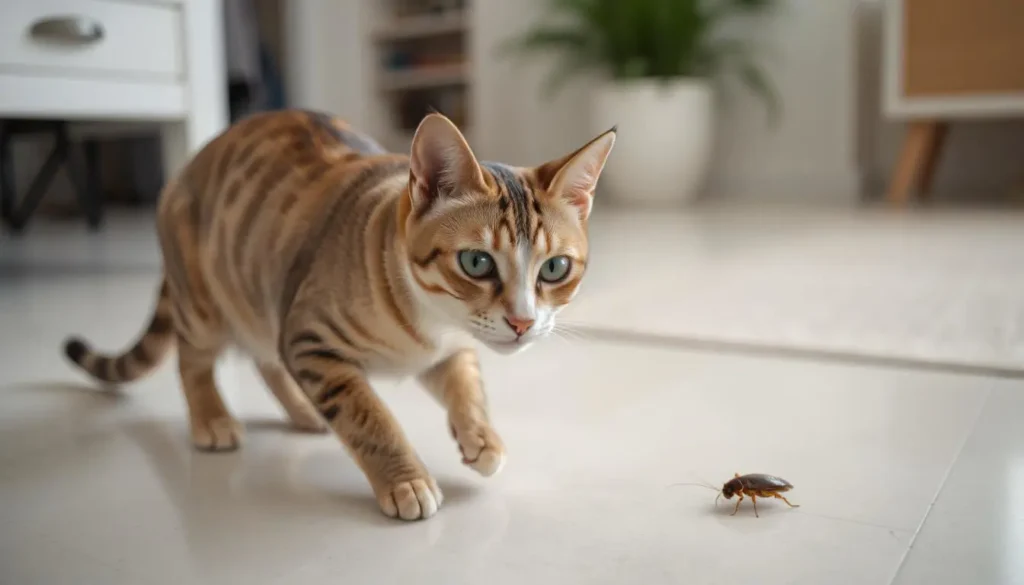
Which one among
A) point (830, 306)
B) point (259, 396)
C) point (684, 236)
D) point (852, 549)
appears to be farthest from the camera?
point (684, 236)

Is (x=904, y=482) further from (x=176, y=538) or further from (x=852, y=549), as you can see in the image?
(x=176, y=538)

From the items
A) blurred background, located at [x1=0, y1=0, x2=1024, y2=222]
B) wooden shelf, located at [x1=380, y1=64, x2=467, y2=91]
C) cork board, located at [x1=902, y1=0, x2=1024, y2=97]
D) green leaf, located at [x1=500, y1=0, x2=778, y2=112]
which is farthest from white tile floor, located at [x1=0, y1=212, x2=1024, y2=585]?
wooden shelf, located at [x1=380, y1=64, x2=467, y2=91]

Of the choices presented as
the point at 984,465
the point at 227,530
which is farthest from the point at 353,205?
the point at 984,465

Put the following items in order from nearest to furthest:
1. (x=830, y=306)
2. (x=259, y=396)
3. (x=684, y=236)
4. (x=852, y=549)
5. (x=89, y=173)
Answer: (x=852, y=549)
(x=259, y=396)
(x=830, y=306)
(x=684, y=236)
(x=89, y=173)

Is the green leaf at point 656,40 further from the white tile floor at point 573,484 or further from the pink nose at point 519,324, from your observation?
the pink nose at point 519,324

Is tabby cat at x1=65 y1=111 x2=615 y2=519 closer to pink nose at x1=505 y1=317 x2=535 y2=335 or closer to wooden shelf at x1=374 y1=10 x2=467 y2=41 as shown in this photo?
pink nose at x1=505 y1=317 x2=535 y2=335

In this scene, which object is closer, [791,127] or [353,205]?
[353,205]

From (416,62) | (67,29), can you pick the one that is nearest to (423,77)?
(416,62)
